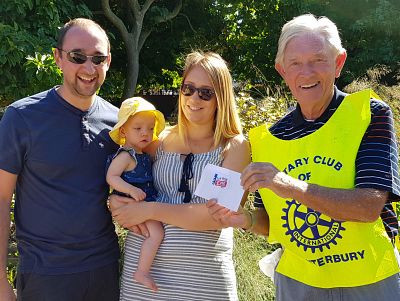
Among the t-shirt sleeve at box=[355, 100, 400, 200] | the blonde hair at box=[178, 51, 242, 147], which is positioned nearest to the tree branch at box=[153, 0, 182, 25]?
the blonde hair at box=[178, 51, 242, 147]

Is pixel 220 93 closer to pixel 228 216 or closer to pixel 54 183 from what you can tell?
pixel 228 216

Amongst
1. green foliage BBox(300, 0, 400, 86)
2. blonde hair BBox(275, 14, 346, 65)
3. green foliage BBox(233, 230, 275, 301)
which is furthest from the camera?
green foliage BBox(300, 0, 400, 86)

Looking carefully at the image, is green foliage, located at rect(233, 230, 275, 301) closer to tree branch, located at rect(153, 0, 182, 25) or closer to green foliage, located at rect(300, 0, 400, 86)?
green foliage, located at rect(300, 0, 400, 86)

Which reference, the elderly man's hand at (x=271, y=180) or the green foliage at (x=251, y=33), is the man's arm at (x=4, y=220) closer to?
the elderly man's hand at (x=271, y=180)

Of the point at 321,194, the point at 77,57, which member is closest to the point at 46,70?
the point at 77,57

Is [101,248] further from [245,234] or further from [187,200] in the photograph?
[245,234]

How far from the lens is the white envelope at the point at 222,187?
2570mm

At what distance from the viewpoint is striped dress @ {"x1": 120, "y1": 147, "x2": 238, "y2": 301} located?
285 cm

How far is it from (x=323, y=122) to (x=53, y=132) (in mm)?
1578

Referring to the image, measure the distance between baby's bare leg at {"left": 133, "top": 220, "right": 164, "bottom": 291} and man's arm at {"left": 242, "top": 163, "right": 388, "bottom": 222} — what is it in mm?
840

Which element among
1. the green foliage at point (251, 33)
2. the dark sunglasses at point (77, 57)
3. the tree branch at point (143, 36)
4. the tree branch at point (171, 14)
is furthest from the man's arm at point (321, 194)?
the green foliage at point (251, 33)

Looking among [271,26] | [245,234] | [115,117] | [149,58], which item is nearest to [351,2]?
[271,26]

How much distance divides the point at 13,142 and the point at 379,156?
203cm

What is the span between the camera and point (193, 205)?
9.21 ft
